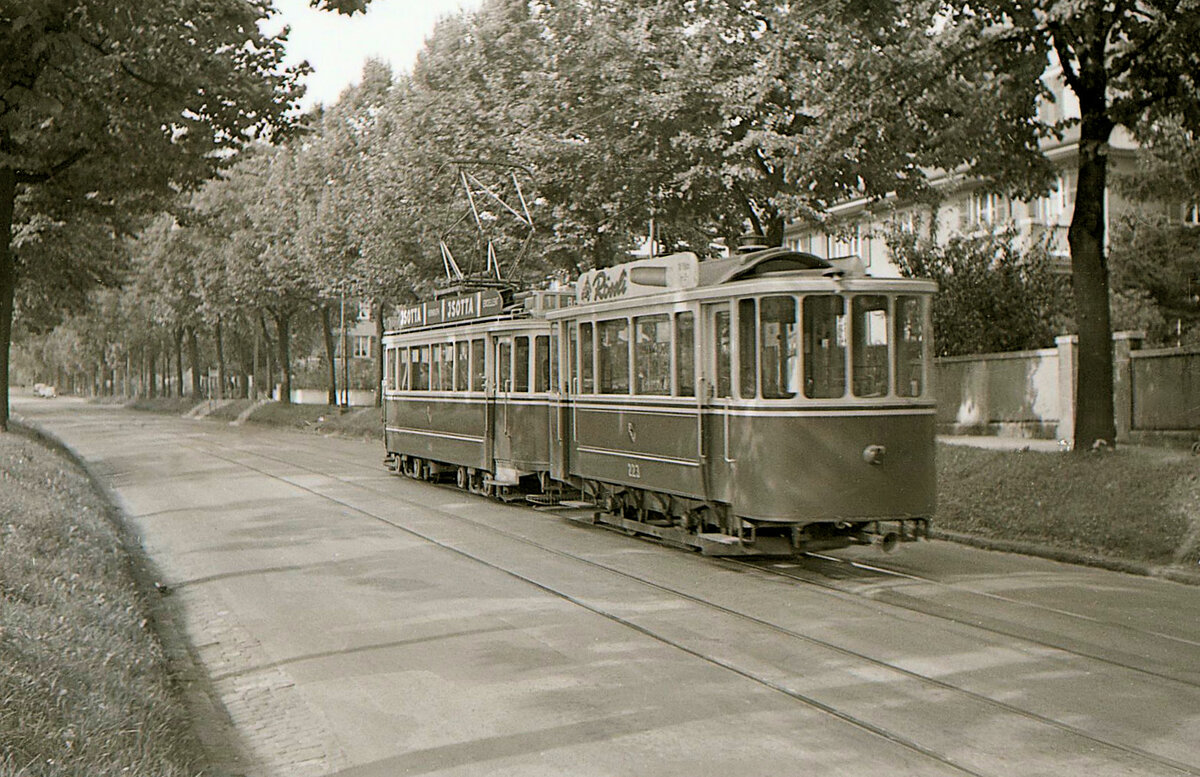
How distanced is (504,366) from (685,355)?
20.9 ft

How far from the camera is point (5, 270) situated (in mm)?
24141

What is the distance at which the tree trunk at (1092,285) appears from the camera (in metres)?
16.5

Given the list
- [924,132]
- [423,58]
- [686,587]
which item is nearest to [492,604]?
[686,587]

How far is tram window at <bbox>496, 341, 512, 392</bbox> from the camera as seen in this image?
725 inches

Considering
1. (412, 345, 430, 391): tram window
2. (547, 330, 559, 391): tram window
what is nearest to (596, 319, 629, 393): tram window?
(547, 330, 559, 391): tram window

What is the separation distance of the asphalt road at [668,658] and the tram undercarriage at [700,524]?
271 mm

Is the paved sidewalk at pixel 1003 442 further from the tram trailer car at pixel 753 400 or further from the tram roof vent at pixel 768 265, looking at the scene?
the tram roof vent at pixel 768 265

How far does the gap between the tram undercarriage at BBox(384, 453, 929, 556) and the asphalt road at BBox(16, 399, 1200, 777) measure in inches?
10.7

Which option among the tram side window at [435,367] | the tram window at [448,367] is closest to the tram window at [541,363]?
the tram window at [448,367]

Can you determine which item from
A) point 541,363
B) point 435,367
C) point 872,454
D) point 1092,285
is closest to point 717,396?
point 872,454

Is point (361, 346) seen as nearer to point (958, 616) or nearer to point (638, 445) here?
point (638, 445)

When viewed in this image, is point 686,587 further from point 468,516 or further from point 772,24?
point 772,24

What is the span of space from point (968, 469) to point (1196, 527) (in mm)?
4936

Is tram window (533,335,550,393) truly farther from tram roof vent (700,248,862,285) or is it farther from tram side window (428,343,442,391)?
tram roof vent (700,248,862,285)
